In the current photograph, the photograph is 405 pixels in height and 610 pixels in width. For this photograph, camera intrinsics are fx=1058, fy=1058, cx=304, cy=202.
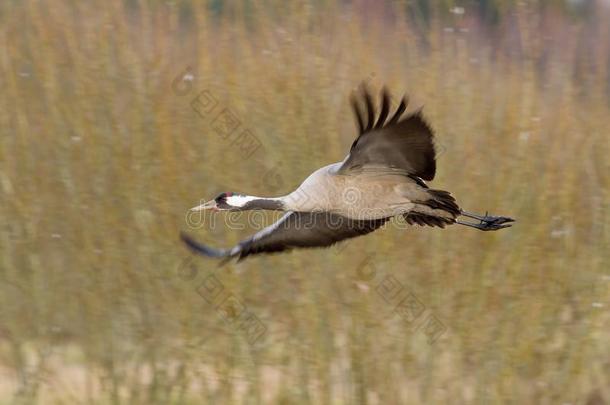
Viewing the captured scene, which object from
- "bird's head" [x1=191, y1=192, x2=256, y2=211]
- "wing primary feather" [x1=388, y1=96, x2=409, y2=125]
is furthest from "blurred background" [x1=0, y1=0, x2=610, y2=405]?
"wing primary feather" [x1=388, y1=96, x2=409, y2=125]

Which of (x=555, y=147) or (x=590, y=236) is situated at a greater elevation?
(x=555, y=147)

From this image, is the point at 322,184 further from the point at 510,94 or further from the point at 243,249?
the point at 510,94

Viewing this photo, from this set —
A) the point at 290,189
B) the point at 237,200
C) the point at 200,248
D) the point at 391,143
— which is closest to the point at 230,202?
the point at 237,200

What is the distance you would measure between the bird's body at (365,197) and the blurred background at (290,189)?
0.58 feet

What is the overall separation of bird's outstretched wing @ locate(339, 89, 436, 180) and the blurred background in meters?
0.74

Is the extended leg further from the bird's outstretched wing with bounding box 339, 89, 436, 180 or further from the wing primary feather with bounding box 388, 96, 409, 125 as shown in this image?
the wing primary feather with bounding box 388, 96, 409, 125

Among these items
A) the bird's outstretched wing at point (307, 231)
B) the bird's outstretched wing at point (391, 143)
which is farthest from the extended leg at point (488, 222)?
the bird's outstretched wing at point (391, 143)

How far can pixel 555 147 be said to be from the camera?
541 centimetres

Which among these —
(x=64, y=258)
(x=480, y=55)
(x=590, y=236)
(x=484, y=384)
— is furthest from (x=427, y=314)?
(x=64, y=258)

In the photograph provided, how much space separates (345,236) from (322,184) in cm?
75

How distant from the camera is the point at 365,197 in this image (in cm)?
476

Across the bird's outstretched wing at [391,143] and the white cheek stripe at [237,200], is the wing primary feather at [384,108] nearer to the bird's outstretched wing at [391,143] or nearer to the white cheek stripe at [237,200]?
the bird's outstretched wing at [391,143]

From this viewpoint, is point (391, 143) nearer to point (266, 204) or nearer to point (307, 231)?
point (266, 204)

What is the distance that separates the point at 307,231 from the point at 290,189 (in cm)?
23
